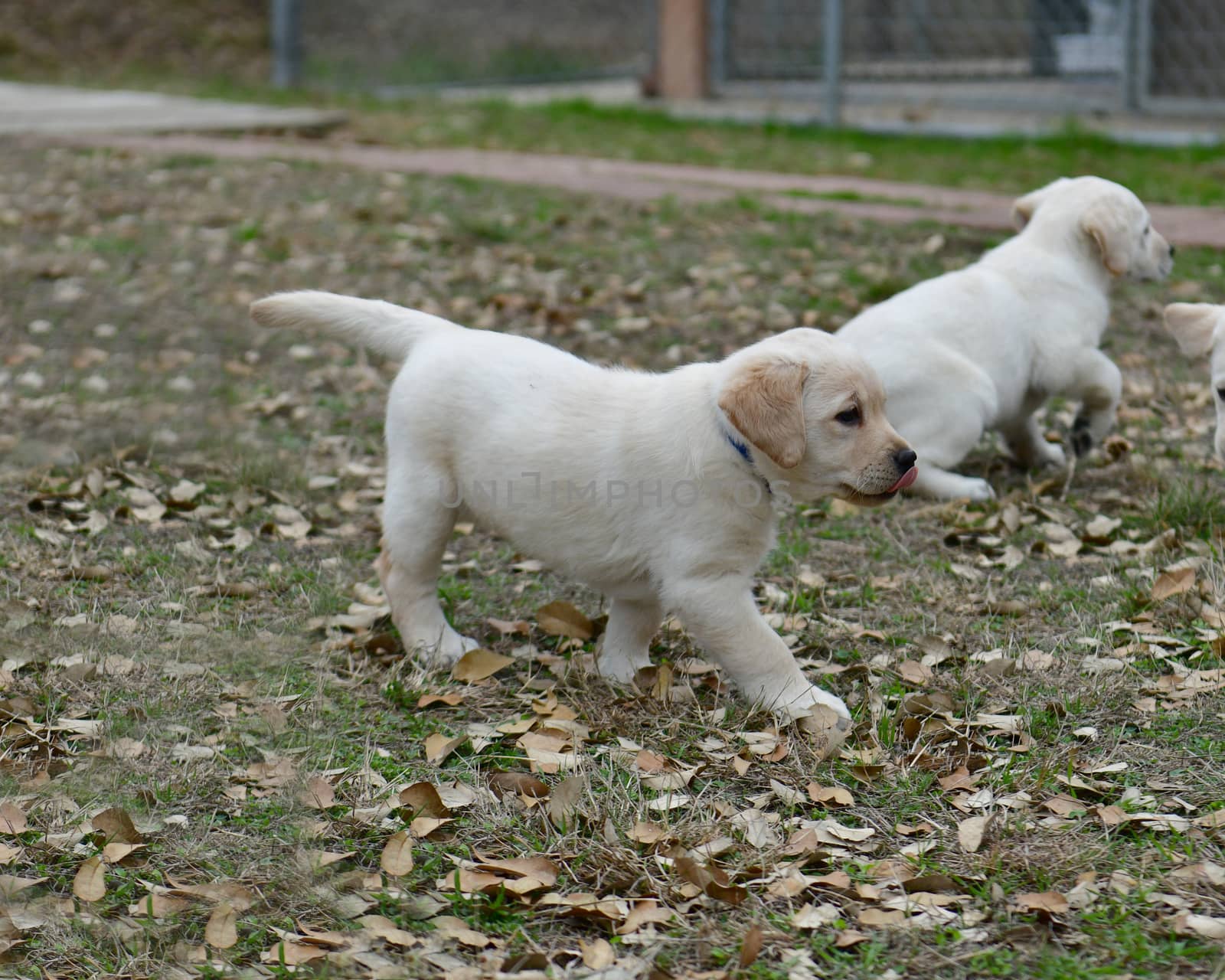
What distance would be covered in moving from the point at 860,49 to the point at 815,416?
37.7 ft

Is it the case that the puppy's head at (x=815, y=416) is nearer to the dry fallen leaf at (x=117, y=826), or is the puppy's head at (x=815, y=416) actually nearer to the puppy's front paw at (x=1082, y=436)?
the dry fallen leaf at (x=117, y=826)

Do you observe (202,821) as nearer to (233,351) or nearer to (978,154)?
(233,351)

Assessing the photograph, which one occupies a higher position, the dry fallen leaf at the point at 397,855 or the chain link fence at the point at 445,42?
the chain link fence at the point at 445,42

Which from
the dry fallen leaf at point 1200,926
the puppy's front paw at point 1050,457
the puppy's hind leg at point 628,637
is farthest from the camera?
the puppy's front paw at point 1050,457

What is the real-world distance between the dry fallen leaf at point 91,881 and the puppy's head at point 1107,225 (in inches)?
163

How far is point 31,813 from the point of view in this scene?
3236 millimetres

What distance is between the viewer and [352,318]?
4156 millimetres

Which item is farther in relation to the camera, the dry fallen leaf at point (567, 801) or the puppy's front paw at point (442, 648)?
the puppy's front paw at point (442, 648)

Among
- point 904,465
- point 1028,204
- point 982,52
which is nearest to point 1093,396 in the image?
point 1028,204

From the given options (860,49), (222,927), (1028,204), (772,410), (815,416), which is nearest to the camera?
(222,927)

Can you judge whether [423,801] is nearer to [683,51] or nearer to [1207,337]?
[1207,337]

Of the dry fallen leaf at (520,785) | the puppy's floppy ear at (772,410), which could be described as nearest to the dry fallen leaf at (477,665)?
the dry fallen leaf at (520,785)

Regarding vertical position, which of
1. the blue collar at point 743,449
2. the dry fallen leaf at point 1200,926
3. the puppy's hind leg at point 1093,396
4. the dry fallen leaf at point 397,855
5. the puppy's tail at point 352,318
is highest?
the puppy's tail at point 352,318

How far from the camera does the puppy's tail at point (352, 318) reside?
4137 mm
